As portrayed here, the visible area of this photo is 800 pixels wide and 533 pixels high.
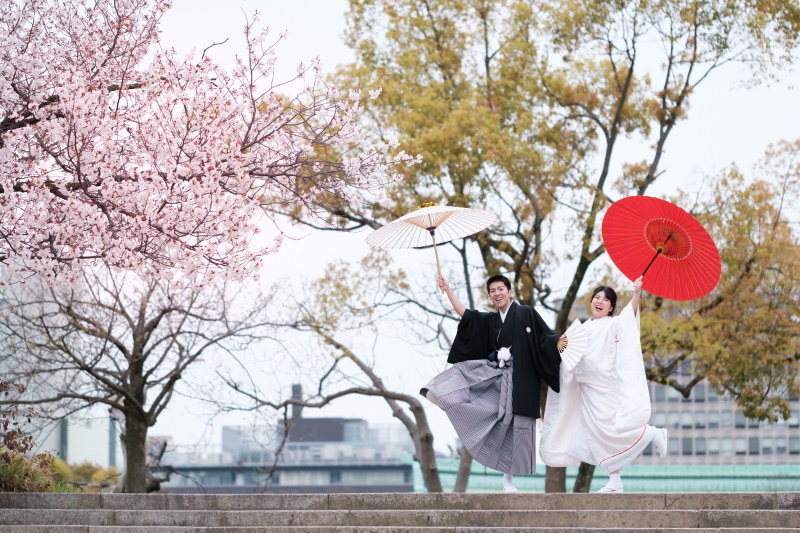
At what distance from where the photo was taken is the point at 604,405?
19.5 feet

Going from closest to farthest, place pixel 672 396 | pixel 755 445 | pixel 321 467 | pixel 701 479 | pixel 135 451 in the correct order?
1. pixel 135 451
2. pixel 701 479
3. pixel 321 467
4. pixel 755 445
5. pixel 672 396

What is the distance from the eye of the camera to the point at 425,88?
44.0ft

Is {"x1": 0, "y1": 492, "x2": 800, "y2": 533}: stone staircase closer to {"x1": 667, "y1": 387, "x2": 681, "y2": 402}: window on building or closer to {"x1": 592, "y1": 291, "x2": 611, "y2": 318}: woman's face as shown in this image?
{"x1": 592, "y1": 291, "x2": 611, "y2": 318}: woman's face

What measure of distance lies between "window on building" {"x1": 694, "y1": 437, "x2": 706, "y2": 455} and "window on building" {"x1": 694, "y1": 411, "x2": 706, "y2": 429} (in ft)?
3.17

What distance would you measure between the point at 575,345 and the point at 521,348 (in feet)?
1.41

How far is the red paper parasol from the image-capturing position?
5945 mm

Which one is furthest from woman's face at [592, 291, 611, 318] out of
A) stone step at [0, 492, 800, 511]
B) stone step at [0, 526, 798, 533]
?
stone step at [0, 526, 798, 533]

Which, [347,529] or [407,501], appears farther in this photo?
[407,501]

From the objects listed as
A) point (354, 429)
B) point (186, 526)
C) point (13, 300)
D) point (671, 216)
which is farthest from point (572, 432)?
point (354, 429)

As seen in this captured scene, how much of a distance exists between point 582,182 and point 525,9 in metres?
3.23

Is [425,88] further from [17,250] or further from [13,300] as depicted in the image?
[17,250]

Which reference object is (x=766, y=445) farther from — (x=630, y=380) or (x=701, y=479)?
(x=630, y=380)

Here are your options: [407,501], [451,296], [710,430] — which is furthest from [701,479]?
[407,501]

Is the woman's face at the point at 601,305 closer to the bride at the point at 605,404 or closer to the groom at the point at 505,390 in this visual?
the bride at the point at 605,404
